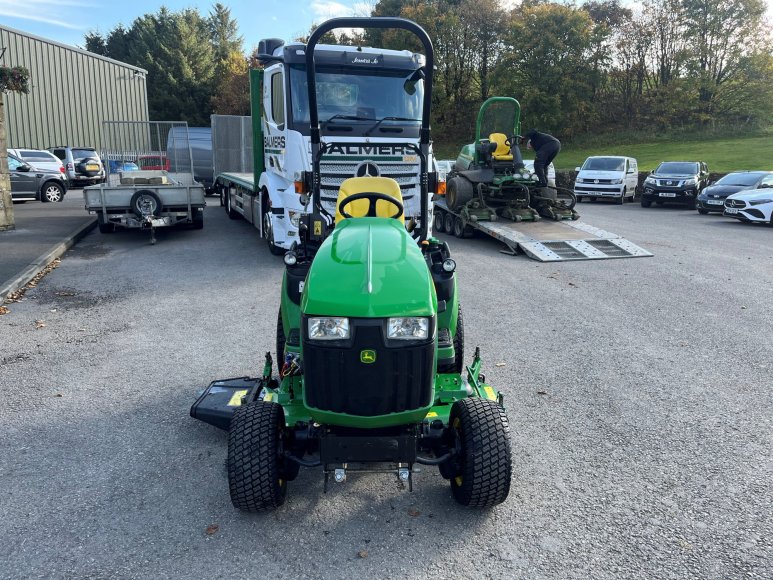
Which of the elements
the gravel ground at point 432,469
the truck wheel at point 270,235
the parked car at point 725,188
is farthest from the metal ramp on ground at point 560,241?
the parked car at point 725,188

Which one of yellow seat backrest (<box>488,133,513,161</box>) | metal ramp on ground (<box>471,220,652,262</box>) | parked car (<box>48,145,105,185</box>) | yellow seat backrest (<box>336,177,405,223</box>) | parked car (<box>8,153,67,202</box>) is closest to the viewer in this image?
yellow seat backrest (<box>336,177,405,223</box>)

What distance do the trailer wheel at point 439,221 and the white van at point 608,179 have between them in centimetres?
983

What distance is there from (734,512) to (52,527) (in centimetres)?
363

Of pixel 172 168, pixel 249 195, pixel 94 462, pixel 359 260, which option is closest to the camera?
pixel 359 260

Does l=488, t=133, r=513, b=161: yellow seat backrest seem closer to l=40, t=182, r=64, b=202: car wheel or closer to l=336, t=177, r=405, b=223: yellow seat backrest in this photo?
l=336, t=177, r=405, b=223: yellow seat backrest

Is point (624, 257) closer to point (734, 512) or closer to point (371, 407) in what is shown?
point (734, 512)

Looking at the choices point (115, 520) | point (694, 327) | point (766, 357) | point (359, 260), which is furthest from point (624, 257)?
point (115, 520)

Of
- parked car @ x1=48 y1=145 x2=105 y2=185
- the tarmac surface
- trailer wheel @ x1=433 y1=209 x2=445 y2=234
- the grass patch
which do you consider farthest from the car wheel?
the grass patch

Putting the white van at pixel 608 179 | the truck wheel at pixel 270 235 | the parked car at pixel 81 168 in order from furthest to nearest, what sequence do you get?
the parked car at pixel 81 168 < the white van at pixel 608 179 < the truck wheel at pixel 270 235

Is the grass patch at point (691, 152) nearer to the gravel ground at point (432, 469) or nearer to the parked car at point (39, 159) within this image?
the parked car at point (39, 159)

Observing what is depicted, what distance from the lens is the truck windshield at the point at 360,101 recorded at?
29.1ft

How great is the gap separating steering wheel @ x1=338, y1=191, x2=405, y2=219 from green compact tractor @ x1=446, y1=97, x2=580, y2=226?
29.2 ft

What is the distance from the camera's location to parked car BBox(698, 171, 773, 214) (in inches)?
699

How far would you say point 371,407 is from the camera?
10.1ft
